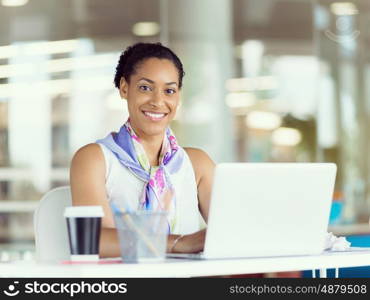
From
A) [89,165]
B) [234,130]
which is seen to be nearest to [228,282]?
[89,165]

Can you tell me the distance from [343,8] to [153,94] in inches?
285

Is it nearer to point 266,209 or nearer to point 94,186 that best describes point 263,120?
point 94,186

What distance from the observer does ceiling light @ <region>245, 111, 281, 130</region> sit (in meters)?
9.47

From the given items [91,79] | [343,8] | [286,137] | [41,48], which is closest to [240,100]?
[286,137]

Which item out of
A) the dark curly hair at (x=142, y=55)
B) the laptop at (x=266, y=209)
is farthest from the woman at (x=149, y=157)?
the laptop at (x=266, y=209)

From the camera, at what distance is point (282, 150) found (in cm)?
957

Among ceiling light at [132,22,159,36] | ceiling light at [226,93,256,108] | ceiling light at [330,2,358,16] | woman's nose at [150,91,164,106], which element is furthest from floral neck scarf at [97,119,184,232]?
ceiling light at [330,2,358,16]

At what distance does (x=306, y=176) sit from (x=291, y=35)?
7.54m

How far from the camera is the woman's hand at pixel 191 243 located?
83.4 inches

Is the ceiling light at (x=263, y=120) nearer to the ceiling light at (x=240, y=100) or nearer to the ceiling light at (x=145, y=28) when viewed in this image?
the ceiling light at (x=240, y=100)

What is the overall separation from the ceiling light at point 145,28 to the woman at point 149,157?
5552mm

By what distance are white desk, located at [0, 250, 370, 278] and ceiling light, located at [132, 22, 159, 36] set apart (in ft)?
21.1

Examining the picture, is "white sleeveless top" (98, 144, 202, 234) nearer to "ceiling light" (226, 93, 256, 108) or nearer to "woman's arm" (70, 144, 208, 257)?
"woman's arm" (70, 144, 208, 257)

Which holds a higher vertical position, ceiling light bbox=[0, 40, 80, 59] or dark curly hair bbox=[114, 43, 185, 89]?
ceiling light bbox=[0, 40, 80, 59]
